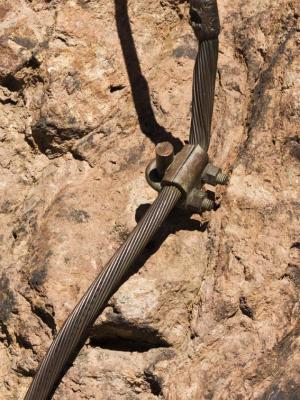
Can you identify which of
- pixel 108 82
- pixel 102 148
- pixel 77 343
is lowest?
pixel 77 343

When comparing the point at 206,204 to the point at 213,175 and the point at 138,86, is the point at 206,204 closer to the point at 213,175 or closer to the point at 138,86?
the point at 213,175

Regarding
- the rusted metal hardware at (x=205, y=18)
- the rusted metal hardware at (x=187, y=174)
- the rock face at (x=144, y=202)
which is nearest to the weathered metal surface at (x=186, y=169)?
the rusted metal hardware at (x=187, y=174)

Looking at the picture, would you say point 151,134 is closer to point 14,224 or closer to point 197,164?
point 197,164

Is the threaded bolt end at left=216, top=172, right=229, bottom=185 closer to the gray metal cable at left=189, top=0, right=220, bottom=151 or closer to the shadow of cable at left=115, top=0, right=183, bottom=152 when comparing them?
the gray metal cable at left=189, top=0, right=220, bottom=151

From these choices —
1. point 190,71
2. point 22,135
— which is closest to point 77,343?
point 22,135

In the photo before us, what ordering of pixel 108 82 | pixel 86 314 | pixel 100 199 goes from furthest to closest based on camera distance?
pixel 108 82, pixel 100 199, pixel 86 314

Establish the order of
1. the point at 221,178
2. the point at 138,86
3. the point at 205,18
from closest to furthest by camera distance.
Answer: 1. the point at 205,18
2. the point at 221,178
3. the point at 138,86

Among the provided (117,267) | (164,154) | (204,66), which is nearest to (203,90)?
A: (204,66)

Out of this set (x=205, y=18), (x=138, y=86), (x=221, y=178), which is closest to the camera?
(x=205, y=18)
